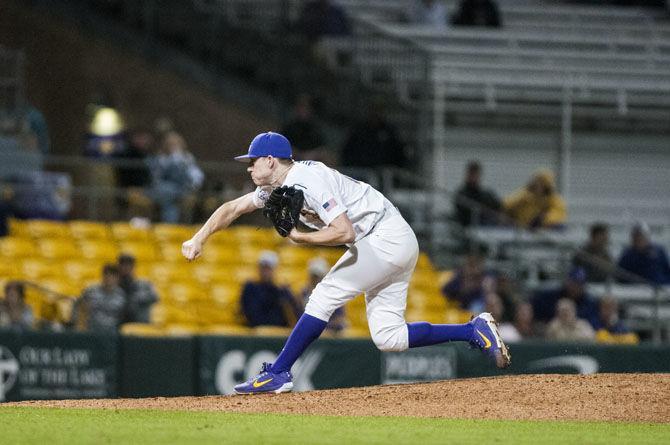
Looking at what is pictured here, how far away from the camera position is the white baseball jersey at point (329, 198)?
9062 mm

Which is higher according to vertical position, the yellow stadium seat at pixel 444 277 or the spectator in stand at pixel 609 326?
the yellow stadium seat at pixel 444 277

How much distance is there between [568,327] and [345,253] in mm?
6067

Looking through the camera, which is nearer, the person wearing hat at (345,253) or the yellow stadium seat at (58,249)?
the person wearing hat at (345,253)

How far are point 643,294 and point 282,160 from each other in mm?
8847

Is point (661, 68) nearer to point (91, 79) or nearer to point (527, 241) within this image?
point (527, 241)

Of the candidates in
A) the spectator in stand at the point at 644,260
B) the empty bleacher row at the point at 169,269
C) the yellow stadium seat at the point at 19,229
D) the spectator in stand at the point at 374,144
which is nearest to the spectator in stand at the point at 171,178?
the empty bleacher row at the point at 169,269

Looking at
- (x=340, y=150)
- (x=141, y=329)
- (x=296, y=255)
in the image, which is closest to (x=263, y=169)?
(x=141, y=329)

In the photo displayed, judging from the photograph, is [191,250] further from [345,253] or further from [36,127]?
[36,127]

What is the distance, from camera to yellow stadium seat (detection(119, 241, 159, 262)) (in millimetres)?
15398

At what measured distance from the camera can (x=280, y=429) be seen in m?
8.25

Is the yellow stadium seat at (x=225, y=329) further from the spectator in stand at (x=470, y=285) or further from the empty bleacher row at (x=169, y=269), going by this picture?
the spectator in stand at (x=470, y=285)

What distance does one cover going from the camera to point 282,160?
9328mm

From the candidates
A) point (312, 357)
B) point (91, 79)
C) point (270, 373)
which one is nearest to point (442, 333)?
point (270, 373)

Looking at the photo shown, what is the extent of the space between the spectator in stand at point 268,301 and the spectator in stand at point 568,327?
270 cm
